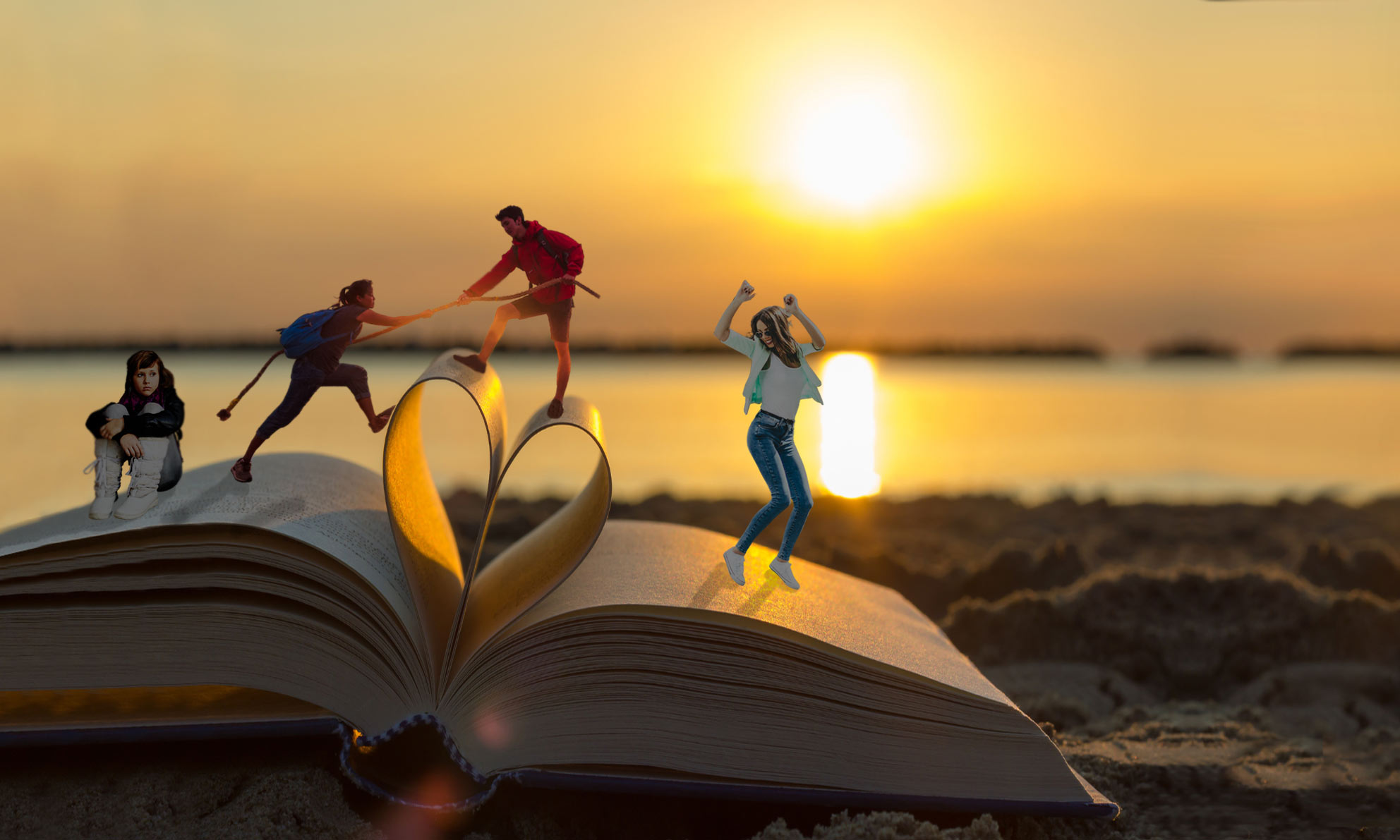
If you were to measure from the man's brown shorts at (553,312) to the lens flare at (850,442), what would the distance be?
3.19ft

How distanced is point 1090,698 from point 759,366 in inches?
99.2

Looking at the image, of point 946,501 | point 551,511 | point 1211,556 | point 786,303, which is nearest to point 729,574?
point 786,303

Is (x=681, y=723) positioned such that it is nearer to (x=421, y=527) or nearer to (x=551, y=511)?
(x=421, y=527)

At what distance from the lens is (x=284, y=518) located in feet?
10.3

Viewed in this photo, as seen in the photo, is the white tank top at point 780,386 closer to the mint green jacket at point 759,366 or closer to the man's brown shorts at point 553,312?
the mint green jacket at point 759,366

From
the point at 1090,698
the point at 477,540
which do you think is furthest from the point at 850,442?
the point at 477,540

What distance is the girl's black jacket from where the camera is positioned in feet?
10.8

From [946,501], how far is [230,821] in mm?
7408

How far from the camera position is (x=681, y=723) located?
285 centimetres

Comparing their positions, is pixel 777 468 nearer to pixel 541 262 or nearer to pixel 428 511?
pixel 541 262

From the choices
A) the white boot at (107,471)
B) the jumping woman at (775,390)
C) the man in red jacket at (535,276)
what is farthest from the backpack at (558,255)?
the white boot at (107,471)

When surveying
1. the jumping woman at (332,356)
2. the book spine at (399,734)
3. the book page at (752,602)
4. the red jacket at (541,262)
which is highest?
the red jacket at (541,262)

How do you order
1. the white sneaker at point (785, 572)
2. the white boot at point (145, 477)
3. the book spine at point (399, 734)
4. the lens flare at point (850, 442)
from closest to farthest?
the book spine at point (399, 734), the white boot at point (145, 477), the white sneaker at point (785, 572), the lens flare at point (850, 442)

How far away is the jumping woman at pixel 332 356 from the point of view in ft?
11.2
